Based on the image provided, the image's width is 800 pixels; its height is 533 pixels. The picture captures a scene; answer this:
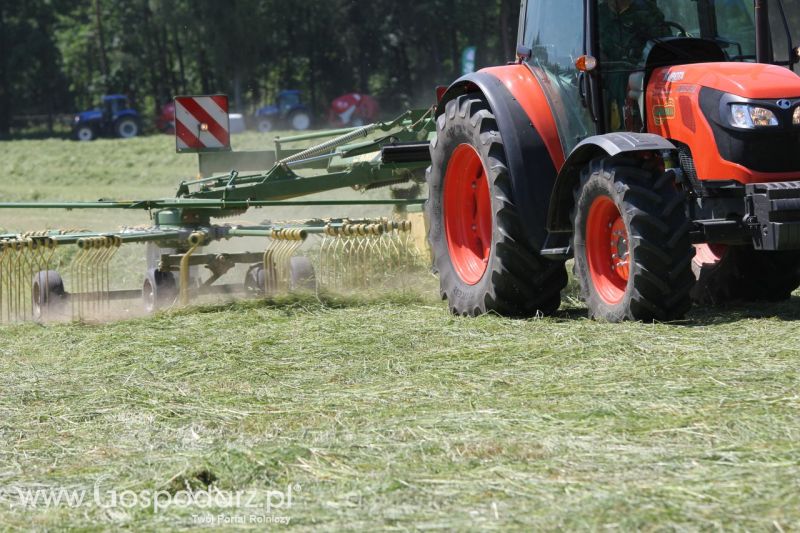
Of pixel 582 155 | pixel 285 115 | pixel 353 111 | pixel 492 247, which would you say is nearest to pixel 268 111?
pixel 285 115

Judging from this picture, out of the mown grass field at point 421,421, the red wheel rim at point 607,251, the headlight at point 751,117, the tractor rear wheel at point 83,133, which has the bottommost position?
the mown grass field at point 421,421

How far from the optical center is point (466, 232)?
7734 millimetres

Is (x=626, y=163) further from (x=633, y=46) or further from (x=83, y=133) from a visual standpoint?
(x=83, y=133)

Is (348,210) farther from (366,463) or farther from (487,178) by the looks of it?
(366,463)

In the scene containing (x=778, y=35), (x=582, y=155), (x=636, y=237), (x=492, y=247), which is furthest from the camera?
(x=492, y=247)

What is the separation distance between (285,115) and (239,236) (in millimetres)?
32253

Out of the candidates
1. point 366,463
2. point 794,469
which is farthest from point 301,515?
point 794,469

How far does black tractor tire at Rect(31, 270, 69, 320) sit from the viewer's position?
27.8 ft

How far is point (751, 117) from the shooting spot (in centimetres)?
584

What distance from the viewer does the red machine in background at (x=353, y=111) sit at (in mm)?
40500

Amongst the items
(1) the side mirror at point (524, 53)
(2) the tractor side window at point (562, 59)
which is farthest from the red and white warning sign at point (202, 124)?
(2) the tractor side window at point (562, 59)

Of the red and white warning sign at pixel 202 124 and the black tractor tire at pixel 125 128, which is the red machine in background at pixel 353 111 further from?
the red and white warning sign at pixel 202 124

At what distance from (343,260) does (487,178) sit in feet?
6.19

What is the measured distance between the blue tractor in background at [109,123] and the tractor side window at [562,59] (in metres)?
33.7
